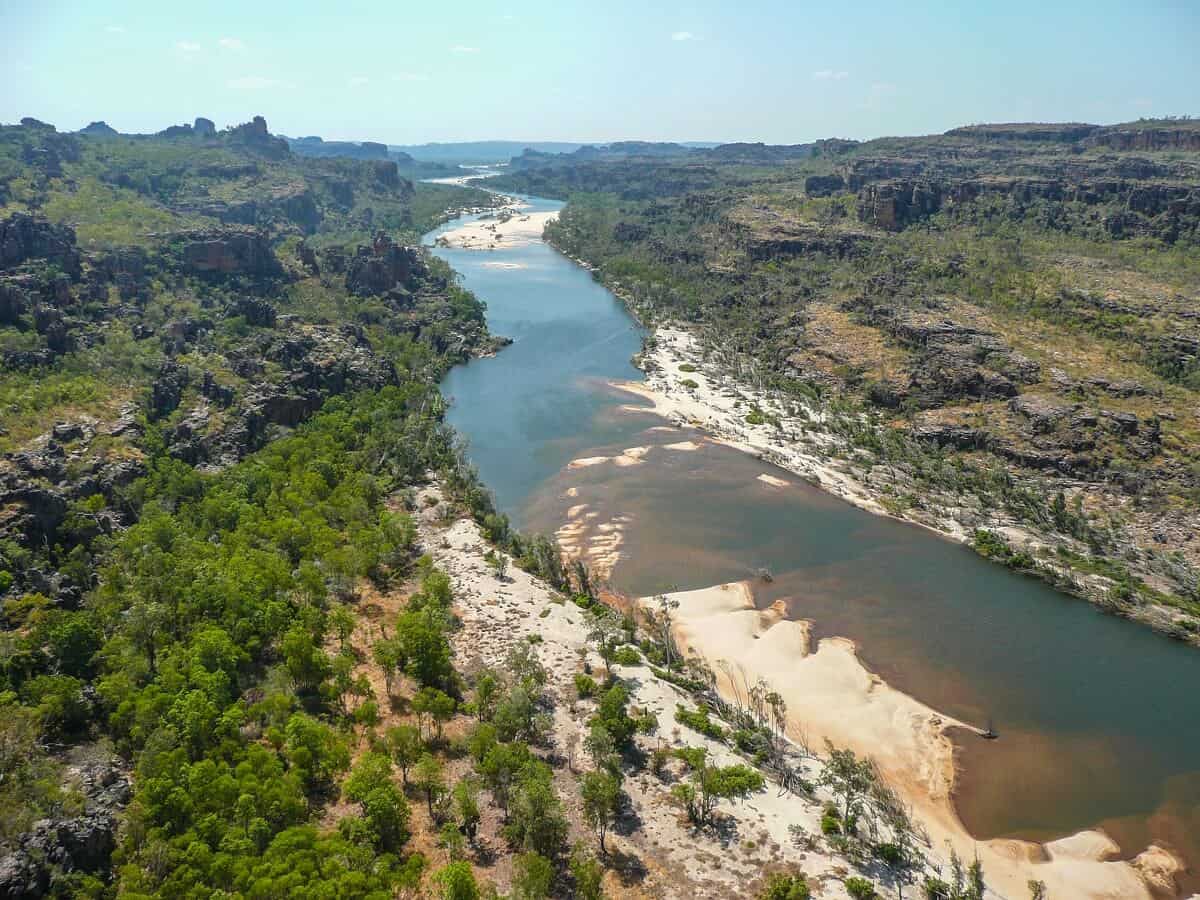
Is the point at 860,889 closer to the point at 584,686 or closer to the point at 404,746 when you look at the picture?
the point at 584,686

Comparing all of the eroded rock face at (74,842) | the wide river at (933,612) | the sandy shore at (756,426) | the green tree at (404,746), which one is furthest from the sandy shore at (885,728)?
the eroded rock face at (74,842)

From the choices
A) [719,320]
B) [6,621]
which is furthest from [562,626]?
[719,320]

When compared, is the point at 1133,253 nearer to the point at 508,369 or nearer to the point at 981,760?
the point at 508,369

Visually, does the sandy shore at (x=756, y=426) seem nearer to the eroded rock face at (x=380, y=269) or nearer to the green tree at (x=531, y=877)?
the green tree at (x=531, y=877)

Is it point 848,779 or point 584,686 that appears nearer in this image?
point 848,779

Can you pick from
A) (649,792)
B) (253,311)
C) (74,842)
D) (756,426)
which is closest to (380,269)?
(253,311)

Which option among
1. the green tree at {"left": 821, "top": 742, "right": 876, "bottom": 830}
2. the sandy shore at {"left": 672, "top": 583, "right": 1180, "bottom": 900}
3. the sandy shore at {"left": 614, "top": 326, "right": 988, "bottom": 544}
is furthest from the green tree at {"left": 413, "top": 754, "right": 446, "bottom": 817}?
the sandy shore at {"left": 614, "top": 326, "right": 988, "bottom": 544}

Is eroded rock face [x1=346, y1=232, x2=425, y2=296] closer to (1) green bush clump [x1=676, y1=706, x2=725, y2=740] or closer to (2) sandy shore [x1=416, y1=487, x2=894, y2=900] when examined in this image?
(2) sandy shore [x1=416, y1=487, x2=894, y2=900]
